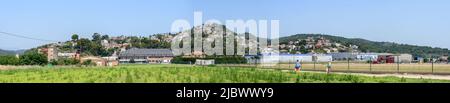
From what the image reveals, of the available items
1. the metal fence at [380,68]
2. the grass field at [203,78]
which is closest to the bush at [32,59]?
the metal fence at [380,68]

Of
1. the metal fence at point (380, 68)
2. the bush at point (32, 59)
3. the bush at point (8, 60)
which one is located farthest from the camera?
the bush at point (32, 59)

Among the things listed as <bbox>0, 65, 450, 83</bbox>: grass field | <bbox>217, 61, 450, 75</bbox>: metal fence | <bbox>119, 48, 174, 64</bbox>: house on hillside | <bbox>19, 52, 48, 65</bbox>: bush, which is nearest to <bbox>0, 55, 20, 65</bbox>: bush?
<bbox>19, 52, 48, 65</bbox>: bush

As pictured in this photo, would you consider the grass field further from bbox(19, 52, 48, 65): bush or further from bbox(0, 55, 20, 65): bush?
bbox(0, 55, 20, 65): bush

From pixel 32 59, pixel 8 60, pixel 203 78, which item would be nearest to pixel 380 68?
pixel 203 78

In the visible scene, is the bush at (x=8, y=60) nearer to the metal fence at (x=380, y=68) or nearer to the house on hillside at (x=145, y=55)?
the metal fence at (x=380, y=68)

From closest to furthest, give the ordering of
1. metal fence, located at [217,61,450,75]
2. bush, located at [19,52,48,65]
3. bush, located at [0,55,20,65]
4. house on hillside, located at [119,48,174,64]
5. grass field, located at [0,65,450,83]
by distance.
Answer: grass field, located at [0,65,450,83], metal fence, located at [217,61,450,75], bush, located at [0,55,20,65], bush, located at [19,52,48,65], house on hillside, located at [119,48,174,64]

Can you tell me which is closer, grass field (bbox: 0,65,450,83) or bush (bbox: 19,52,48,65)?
grass field (bbox: 0,65,450,83)

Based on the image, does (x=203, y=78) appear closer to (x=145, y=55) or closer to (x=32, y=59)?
(x=32, y=59)

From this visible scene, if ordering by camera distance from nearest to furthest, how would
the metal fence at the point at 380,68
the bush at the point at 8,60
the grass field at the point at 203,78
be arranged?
the grass field at the point at 203,78, the metal fence at the point at 380,68, the bush at the point at 8,60

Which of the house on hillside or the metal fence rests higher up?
the house on hillside
